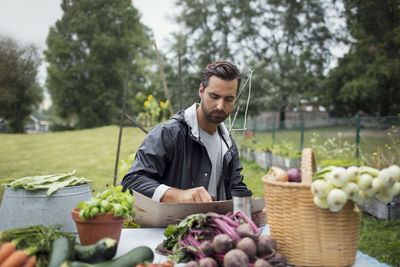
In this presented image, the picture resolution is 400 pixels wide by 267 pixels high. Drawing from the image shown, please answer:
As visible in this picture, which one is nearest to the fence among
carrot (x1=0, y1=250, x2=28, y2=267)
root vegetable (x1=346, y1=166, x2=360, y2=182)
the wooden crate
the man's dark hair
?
the wooden crate

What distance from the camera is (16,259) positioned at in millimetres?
991

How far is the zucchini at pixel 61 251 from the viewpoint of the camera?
3.31 ft

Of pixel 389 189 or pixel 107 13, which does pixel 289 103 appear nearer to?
pixel 107 13

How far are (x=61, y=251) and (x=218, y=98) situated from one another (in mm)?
1465

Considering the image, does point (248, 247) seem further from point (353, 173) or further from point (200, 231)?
point (353, 173)

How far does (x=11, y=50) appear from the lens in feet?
14.4

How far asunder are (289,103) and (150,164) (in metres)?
19.8

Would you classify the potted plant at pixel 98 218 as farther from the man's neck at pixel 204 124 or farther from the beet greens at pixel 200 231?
the man's neck at pixel 204 124

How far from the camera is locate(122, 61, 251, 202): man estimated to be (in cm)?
221

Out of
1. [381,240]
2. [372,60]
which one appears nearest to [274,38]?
[372,60]

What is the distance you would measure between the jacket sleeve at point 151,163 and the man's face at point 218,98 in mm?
317

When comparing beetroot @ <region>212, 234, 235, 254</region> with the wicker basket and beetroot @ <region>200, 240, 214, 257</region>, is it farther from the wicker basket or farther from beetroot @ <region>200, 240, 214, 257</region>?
the wicker basket

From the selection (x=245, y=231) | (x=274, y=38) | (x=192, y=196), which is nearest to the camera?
(x=245, y=231)

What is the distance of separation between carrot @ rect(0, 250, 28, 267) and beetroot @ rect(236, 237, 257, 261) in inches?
24.9
